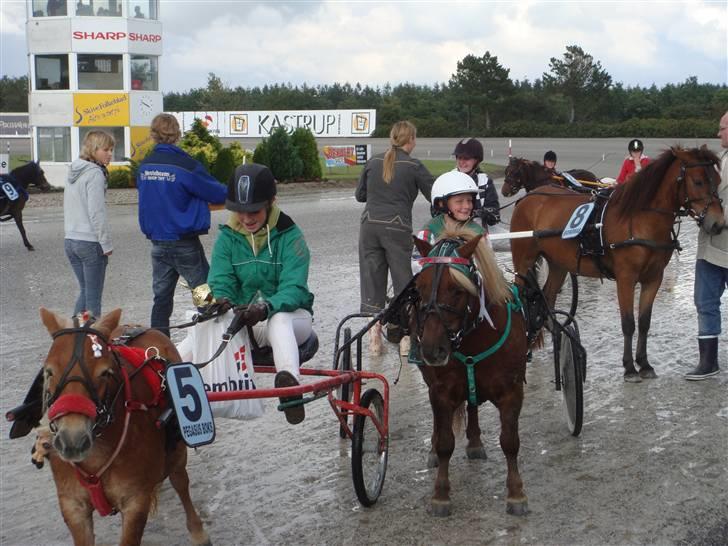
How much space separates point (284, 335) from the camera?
503 centimetres

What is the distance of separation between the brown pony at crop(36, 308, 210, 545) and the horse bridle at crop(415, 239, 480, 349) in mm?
1357

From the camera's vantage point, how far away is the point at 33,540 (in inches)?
193

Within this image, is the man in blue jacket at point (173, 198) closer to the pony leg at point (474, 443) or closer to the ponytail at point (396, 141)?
the ponytail at point (396, 141)

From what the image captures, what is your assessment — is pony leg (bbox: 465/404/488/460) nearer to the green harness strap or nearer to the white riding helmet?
the green harness strap

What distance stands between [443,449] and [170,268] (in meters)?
3.38

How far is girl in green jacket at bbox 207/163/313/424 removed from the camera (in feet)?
16.6

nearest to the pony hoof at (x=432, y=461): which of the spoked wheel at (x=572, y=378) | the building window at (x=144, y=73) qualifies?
the spoked wheel at (x=572, y=378)

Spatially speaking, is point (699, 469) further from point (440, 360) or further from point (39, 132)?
point (39, 132)

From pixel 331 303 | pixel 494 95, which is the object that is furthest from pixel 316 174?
pixel 494 95

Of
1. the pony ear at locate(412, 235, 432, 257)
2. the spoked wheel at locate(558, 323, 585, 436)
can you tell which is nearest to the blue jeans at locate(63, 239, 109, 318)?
the spoked wheel at locate(558, 323, 585, 436)

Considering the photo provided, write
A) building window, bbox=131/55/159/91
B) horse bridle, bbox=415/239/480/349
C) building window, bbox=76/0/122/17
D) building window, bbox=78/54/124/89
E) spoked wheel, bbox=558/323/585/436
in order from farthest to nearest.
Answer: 1. building window, bbox=131/55/159/91
2. building window, bbox=78/54/124/89
3. building window, bbox=76/0/122/17
4. spoked wheel, bbox=558/323/585/436
5. horse bridle, bbox=415/239/480/349

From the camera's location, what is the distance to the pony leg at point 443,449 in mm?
5105

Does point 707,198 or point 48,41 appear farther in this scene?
point 48,41

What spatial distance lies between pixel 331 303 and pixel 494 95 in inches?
2354
